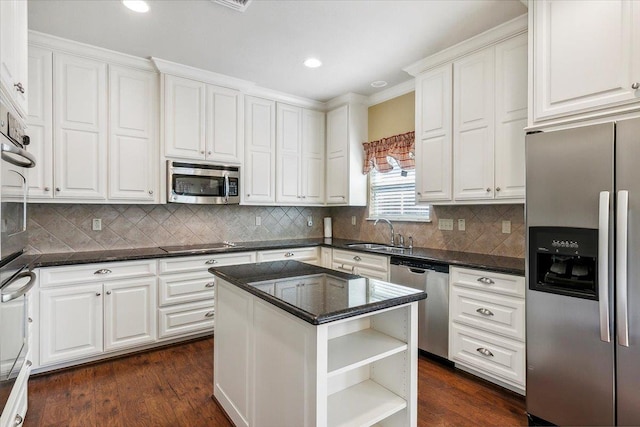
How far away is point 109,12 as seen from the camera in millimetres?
2408

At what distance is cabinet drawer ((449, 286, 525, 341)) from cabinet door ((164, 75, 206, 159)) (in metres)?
2.81

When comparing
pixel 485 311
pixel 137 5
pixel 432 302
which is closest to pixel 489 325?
pixel 485 311

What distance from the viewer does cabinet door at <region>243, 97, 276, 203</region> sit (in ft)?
12.8

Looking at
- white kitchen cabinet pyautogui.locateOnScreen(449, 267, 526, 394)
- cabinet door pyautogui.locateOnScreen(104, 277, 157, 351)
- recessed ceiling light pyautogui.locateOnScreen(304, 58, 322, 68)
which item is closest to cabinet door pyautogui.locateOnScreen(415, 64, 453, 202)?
white kitchen cabinet pyautogui.locateOnScreen(449, 267, 526, 394)

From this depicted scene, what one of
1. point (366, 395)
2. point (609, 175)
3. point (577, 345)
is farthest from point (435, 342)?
point (609, 175)

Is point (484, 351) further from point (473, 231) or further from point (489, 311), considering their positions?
point (473, 231)

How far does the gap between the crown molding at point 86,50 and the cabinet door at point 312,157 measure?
188 cm

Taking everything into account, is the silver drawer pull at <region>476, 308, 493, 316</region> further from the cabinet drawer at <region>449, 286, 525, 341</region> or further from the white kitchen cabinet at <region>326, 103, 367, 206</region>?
the white kitchen cabinet at <region>326, 103, 367, 206</region>

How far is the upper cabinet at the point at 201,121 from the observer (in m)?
3.30

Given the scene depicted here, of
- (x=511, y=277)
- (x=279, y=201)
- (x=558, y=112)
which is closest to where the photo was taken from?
(x=558, y=112)

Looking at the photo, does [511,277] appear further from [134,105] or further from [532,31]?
[134,105]

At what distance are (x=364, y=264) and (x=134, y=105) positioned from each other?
2.76 meters

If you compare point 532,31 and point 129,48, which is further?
point 129,48

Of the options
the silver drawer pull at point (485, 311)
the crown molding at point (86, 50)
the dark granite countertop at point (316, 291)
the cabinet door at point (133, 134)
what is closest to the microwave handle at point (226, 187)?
the cabinet door at point (133, 134)
